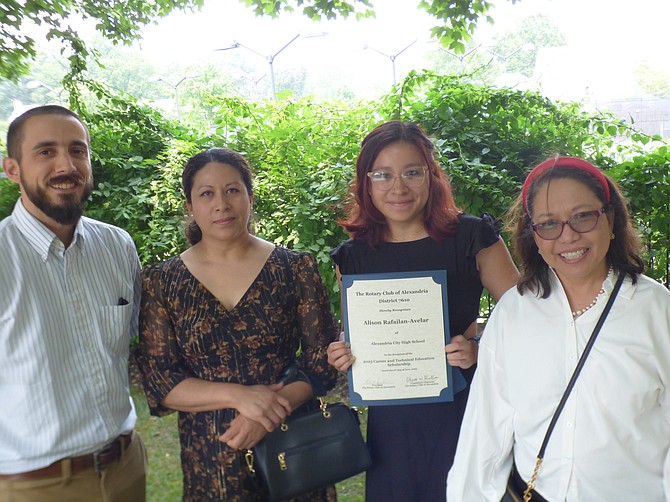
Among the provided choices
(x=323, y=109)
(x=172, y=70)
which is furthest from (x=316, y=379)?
(x=172, y=70)

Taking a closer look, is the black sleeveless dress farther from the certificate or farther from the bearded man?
the bearded man

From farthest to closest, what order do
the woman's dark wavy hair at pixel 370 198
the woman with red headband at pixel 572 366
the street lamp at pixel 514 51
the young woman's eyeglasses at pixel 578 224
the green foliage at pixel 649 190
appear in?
the street lamp at pixel 514 51, the green foliage at pixel 649 190, the woman's dark wavy hair at pixel 370 198, the young woman's eyeglasses at pixel 578 224, the woman with red headband at pixel 572 366

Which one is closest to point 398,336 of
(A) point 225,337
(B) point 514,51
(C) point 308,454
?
(C) point 308,454

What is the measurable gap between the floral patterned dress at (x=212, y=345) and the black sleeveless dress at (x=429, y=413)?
1.19ft

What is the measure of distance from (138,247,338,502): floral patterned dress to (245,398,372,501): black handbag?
139 mm

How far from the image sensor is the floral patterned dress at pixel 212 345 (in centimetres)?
254

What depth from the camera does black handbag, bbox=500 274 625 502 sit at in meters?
1.86

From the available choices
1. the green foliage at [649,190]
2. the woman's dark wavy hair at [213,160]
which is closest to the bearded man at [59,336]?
the woman's dark wavy hair at [213,160]

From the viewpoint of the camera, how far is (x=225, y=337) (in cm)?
254

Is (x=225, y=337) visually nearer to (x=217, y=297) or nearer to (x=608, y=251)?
(x=217, y=297)

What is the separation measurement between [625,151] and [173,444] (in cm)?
500

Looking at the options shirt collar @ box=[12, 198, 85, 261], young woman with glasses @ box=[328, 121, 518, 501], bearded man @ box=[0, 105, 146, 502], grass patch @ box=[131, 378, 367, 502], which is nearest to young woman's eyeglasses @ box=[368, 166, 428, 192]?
young woman with glasses @ box=[328, 121, 518, 501]

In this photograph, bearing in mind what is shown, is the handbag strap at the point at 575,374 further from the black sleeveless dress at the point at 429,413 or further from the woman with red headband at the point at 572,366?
the black sleeveless dress at the point at 429,413

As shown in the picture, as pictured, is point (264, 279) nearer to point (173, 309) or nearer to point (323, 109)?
point (173, 309)
